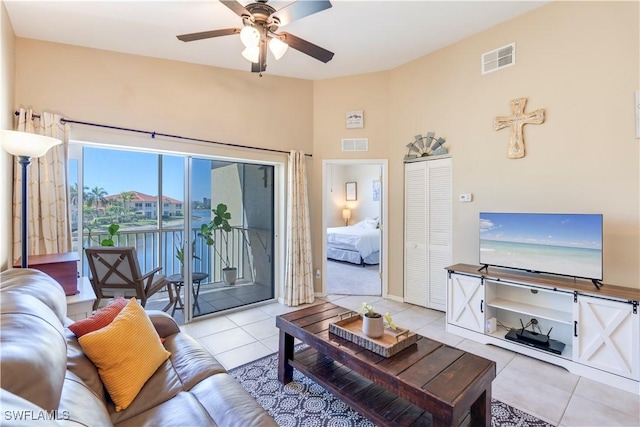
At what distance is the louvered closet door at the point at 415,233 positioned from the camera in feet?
13.1

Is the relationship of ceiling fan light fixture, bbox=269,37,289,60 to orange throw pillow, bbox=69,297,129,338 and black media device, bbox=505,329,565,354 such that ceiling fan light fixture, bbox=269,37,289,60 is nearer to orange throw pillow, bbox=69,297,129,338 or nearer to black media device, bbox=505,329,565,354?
orange throw pillow, bbox=69,297,129,338

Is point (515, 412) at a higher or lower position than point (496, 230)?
lower

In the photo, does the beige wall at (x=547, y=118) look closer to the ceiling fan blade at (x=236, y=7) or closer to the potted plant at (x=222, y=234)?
the potted plant at (x=222, y=234)

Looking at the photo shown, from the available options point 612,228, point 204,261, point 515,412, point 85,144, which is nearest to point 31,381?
point 515,412

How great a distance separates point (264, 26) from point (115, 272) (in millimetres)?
2653

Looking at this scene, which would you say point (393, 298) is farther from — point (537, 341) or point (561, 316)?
point (561, 316)

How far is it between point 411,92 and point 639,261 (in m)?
2.98

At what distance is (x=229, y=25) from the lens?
2.82 m

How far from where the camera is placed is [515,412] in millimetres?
2006

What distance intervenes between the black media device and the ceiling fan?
314 centimetres

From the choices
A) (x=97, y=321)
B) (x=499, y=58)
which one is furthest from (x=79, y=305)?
(x=499, y=58)

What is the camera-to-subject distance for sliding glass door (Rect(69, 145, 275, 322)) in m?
→ 3.66

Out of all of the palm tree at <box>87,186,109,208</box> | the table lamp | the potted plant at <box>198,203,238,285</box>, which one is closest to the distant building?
the palm tree at <box>87,186,109,208</box>

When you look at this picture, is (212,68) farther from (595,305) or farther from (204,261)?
(595,305)
